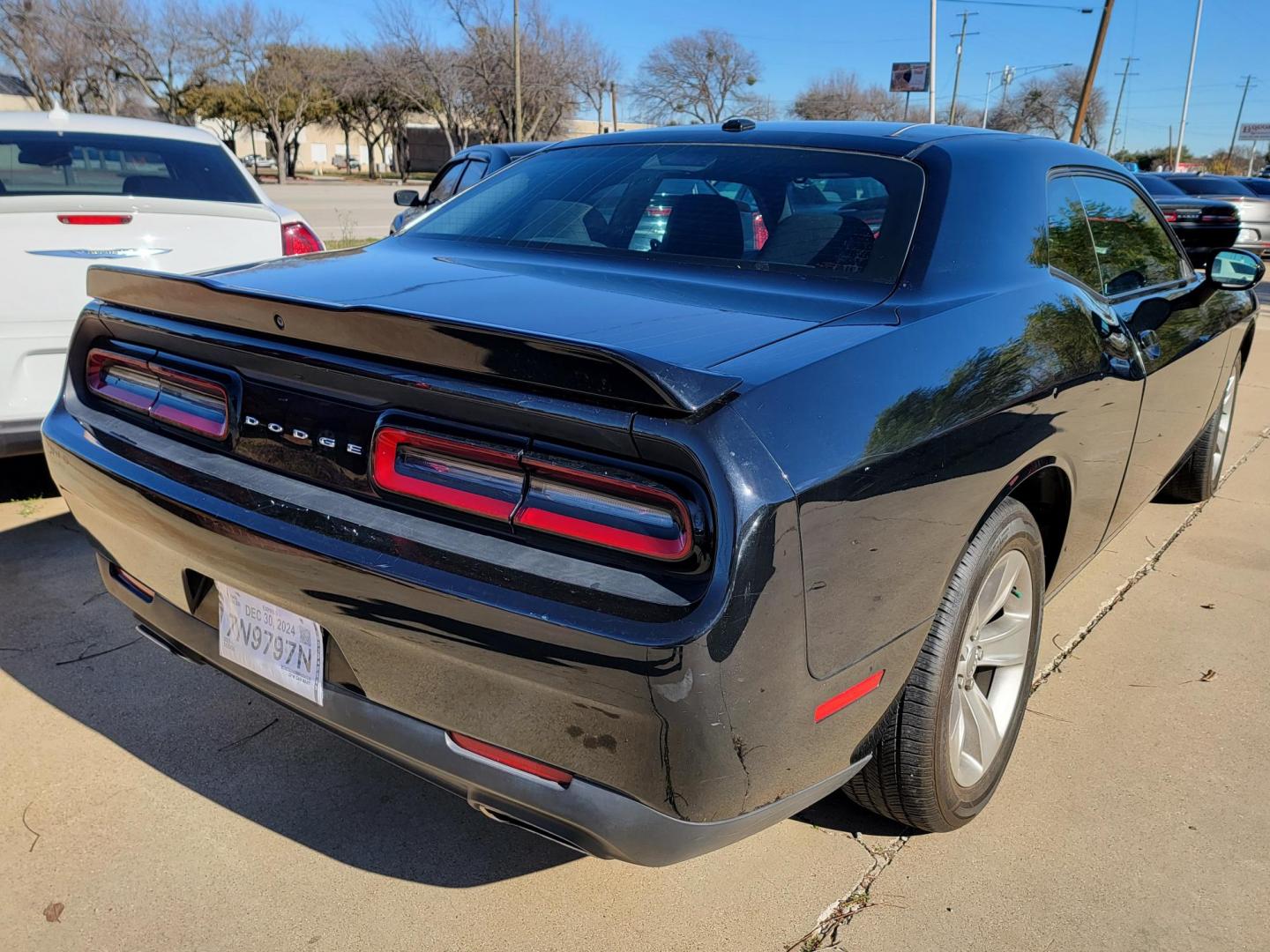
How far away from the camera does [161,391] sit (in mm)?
2186

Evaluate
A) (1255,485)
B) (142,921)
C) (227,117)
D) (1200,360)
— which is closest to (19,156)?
(142,921)

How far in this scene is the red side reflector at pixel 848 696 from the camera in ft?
5.52

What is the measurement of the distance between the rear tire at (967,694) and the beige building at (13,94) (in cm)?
4253

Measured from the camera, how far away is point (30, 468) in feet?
15.8

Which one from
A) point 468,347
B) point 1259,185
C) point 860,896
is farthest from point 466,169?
point 1259,185

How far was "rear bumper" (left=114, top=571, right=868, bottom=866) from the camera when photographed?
5.30 ft

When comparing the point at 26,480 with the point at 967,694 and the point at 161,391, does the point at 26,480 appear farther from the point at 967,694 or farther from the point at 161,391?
the point at 967,694

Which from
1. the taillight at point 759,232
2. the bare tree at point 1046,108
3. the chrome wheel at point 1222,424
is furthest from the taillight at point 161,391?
the bare tree at point 1046,108

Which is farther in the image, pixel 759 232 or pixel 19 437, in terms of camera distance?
pixel 19 437

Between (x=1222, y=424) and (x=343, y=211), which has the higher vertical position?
(x=343, y=211)

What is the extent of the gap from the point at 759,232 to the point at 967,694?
3.88ft

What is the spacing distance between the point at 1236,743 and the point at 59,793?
3.07m

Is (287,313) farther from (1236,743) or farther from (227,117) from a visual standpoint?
(227,117)

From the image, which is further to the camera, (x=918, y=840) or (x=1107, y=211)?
(x=1107, y=211)
